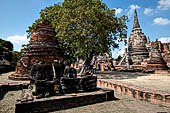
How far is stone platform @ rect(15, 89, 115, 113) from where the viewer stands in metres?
3.90

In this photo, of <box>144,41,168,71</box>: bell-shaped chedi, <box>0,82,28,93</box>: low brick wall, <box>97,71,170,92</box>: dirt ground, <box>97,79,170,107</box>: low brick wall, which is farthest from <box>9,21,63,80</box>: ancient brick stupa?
<box>144,41,168,71</box>: bell-shaped chedi

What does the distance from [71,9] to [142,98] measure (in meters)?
11.9

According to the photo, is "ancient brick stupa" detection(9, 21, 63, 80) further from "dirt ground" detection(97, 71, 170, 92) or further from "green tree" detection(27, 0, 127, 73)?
"dirt ground" detection(97, 71, 170, 92)

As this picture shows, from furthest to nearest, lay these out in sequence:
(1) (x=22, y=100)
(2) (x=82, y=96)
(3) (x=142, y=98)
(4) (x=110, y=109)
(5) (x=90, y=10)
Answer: (5) (x=90, y=10)
(3) (x=142, y=98)
(2) (x=82, y=96)
(4) (x=110, y=109)
(1) (x=22, y=100)

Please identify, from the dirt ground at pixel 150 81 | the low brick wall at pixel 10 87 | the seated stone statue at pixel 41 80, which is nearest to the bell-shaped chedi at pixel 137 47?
the dirt ground at pixel 150 81

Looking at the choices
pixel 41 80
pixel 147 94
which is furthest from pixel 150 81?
pixel 41 80

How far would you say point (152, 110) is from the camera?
4.25 meters

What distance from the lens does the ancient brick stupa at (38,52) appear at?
12.0 meters

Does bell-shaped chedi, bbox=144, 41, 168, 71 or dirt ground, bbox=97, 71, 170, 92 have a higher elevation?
bell-shaped chedi, bbox=144, 41, 168, 71

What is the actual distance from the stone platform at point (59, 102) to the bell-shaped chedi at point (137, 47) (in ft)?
99.1

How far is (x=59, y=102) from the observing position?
4379mm

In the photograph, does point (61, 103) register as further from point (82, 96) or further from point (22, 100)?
point (22, 100)

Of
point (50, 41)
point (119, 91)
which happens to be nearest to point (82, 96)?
point (119, 91)

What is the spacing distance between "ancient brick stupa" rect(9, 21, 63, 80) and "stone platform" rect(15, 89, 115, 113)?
821 cm
